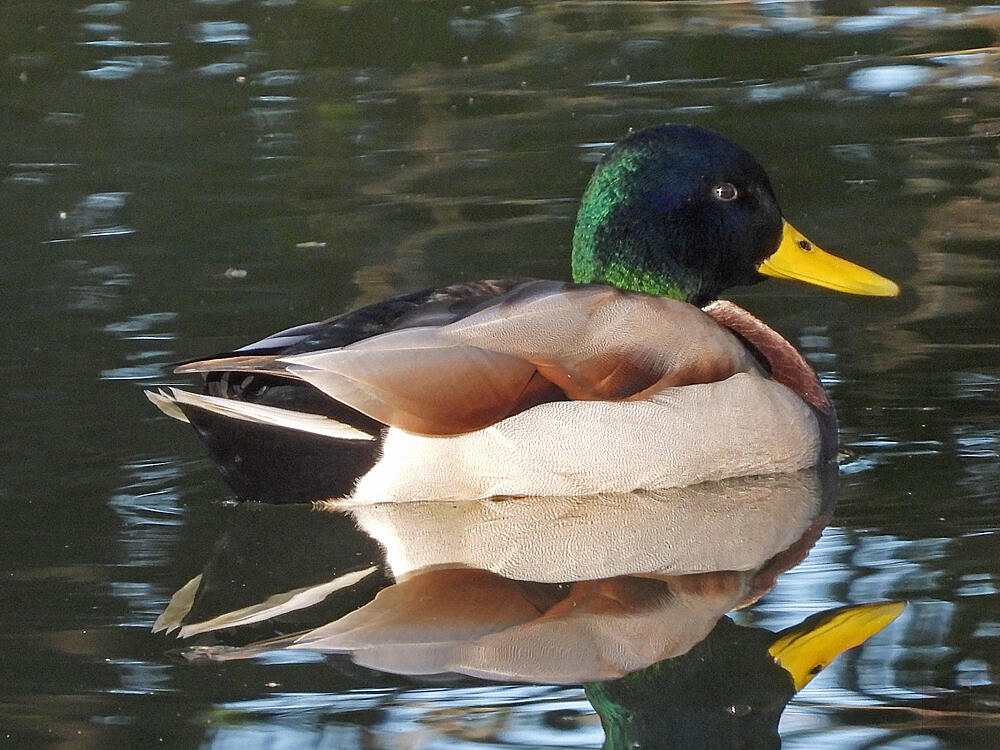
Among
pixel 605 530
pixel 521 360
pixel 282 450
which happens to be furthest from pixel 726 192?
pixel 282 450

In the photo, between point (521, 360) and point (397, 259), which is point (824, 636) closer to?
point (521, 360)

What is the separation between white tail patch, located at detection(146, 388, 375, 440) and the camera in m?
5.99

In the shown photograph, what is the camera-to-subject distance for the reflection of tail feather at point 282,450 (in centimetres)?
606

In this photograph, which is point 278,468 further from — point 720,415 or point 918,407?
point 918,407

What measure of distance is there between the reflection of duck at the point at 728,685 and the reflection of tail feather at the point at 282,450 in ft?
4.96

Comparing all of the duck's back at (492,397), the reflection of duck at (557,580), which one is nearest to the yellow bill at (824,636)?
the reflection of duck at (557,580)

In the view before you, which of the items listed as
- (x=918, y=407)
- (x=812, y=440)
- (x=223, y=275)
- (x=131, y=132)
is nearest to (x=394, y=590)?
(x=812, y=440)

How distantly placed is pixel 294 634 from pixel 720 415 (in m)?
1.86

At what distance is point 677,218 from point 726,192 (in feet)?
0.73

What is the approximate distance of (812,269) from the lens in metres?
7.29

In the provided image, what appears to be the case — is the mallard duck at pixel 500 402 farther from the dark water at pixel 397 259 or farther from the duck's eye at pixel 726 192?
the duck's eye at pixel 726 192

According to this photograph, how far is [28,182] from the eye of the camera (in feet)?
35.9

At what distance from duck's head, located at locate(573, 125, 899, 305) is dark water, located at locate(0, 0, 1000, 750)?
724 mm

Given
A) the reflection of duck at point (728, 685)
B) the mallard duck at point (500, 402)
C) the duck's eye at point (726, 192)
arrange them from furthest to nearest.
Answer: the duck's eye at point (726, 192)
the mallard duck at point (500, 402)
the reflection of duck at point (728, 685)
